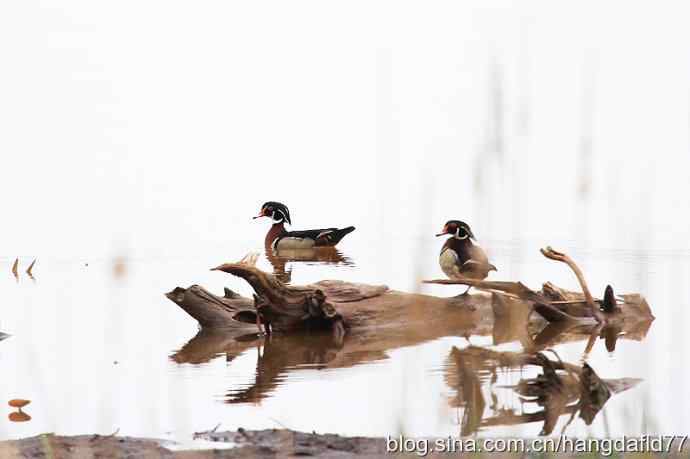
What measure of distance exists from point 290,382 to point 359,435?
2508mm

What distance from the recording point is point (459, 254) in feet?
49.5

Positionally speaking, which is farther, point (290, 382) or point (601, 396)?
point (290, 382)

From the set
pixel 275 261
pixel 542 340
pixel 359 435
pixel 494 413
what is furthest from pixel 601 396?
pixel 275 261

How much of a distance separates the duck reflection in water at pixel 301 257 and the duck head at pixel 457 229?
4558mm

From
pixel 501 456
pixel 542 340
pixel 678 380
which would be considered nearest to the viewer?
pixel 501 456

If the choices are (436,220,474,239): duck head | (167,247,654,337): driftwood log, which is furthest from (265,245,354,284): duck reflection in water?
(167,247,654,337): driftwood log

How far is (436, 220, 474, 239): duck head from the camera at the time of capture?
15367 millimetres

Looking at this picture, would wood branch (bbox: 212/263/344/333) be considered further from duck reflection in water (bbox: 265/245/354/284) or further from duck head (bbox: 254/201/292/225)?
duck head (bbox: 254/201/292/225)

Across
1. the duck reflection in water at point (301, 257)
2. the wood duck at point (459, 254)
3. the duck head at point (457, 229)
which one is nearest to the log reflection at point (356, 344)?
the wood duck at point (459, 254)

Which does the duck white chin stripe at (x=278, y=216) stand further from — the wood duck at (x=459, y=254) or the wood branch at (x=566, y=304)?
the wood branch at (x=566, y=304)

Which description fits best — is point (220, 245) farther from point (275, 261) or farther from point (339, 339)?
point (339, 339)

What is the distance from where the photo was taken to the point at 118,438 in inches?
264

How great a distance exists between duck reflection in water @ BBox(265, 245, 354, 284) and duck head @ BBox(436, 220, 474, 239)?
15.0 ft

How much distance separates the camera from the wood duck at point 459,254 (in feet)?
48.2
